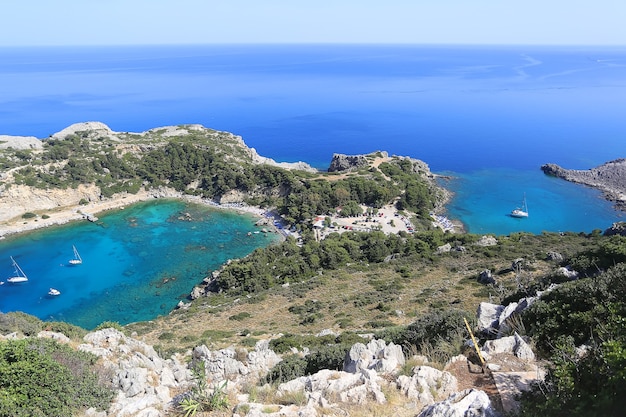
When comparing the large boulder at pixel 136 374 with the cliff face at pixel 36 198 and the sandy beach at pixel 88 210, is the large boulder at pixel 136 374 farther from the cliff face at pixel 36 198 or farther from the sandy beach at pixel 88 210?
the cliff face at pixel 36 198

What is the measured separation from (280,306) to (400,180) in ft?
161

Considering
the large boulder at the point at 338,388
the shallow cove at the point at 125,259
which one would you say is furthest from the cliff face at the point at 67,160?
the large boulder at the point at 338,388

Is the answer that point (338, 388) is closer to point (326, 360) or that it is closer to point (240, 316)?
point (326, 360)

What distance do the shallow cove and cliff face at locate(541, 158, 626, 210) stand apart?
66.7m

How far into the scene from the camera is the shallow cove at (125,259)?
42.9 m

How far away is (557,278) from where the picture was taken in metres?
20.2

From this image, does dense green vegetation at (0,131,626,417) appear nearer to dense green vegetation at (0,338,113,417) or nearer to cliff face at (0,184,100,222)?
dense green vegetation at (0,338,113,417)

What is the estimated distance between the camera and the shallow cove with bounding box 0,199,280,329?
42.9 metres

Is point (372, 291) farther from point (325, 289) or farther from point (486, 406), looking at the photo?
point (486, 406)

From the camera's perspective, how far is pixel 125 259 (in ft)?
177

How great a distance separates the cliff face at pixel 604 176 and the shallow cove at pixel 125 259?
66.7 metres

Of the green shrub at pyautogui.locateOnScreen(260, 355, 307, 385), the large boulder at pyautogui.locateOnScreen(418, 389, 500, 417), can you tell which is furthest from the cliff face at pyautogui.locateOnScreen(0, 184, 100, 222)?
the large boulder at pyautogui.locateOnScreen(418, 389, 500, 417)

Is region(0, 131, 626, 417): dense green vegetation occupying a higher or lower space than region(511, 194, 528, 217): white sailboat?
higher

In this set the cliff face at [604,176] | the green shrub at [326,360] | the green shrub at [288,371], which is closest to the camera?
the green shrub at [288,371]
